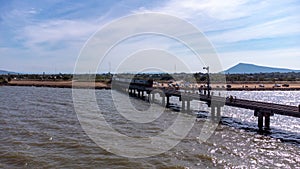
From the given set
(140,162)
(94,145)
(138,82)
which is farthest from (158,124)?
(138,82)

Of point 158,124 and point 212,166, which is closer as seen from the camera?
point 212,166

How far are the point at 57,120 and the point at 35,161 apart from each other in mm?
12371

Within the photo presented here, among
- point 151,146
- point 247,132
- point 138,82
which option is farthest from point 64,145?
point 138,82

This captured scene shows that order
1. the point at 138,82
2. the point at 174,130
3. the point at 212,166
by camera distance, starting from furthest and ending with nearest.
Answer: the point at 138,82 → the point at 174,130 → the point at 212,166

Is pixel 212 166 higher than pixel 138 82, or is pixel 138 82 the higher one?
pixel 138 82

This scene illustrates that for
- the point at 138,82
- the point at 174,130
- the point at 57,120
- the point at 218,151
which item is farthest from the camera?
the point at 138,82

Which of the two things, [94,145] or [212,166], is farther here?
[94,145]

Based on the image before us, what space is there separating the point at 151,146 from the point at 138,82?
4964cm

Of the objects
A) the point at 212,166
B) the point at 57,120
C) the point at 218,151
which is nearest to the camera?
the point at 212,166

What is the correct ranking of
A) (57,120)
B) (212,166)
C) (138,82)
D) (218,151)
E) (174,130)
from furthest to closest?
1. (138,82)
2. (57,120)
3. (174,130)
4. (218,151)
5. (212,166)

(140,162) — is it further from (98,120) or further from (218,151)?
(98,120)

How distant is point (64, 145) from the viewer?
1734 cm

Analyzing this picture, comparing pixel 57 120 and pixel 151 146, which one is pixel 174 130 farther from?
pixel 57 120

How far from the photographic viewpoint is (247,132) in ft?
78.8
